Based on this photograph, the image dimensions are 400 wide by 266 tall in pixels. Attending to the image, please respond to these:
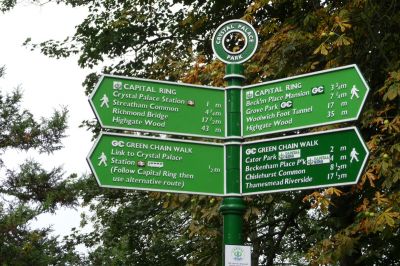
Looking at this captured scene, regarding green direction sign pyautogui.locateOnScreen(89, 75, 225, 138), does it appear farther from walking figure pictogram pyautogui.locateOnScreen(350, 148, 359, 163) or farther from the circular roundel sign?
walking figure pictogram pyautogui.locateOnScreen(350, 148, 359, 163)

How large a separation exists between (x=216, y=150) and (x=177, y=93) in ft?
1.49

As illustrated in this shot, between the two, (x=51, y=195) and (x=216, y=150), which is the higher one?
(x=51, y=195)

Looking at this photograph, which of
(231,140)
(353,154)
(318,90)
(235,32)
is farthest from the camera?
(235,32)

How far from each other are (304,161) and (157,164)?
3.01 ft

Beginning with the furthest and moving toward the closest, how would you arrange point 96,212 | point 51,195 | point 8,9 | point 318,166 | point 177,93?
1. point 96,212
2. point 8,9
3. point 51,195
4. point 177,93
5. point 318,166

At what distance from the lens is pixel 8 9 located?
14.9 metres

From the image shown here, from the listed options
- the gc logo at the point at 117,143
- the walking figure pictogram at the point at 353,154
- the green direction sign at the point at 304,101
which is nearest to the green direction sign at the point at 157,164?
the gc logo at the point at 117,143

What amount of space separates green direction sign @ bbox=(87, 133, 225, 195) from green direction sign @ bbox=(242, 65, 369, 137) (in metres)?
0.33

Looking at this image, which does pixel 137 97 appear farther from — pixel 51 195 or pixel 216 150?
pixel 51 195

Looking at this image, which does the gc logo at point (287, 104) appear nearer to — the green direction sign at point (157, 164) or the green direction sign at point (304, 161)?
the green direction sign at point (304, 161)

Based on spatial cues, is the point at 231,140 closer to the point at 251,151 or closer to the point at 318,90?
the point at 251,151

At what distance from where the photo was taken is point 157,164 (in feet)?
14.6

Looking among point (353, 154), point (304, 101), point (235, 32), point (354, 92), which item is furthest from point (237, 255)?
point (235, 32)

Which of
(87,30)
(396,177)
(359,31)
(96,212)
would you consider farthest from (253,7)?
(96,212)
